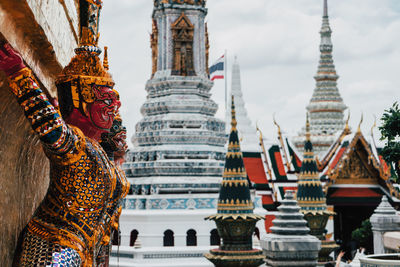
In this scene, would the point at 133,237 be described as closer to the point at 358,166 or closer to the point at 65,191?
the point at 358,166

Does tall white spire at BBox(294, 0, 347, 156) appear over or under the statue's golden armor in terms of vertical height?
over

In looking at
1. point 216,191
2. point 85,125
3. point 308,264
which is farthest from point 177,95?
point 85,125

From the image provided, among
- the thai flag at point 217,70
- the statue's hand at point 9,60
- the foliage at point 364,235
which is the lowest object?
the statue's hand at point 9,60

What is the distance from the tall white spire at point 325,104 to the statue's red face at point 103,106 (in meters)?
22.8

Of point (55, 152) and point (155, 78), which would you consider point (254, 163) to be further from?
point (55, 152)

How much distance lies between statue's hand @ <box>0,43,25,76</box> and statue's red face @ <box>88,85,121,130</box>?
52 centimetres

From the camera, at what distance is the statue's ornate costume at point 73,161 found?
7.24 feet

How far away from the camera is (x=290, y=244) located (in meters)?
10.7

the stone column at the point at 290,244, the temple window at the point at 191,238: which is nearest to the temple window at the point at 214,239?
the temple window at the point at 191,238

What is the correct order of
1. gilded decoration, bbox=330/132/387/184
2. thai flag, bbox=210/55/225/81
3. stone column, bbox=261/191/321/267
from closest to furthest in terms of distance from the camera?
stone column, bbox=261/191/321/267
thai flag, bbox=210/55/225/81
gilded decoration, bbox=330/132/387/184

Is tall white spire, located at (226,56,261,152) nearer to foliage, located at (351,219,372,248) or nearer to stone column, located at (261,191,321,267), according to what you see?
foliage, located at (351,219,372,248)

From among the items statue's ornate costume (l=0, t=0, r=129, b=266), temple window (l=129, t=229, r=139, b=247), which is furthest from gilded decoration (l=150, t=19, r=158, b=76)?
statue's ornate costume (l=0, t=0, r=129, b=266)

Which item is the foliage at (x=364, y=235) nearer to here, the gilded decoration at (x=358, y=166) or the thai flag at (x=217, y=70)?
the gilded decoration at (x=358, y=166)

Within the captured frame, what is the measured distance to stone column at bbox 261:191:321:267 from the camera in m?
10.6
